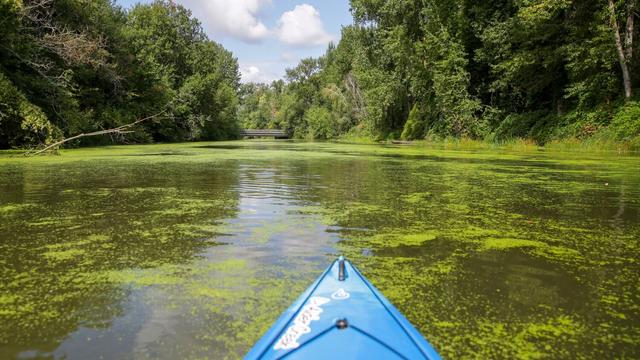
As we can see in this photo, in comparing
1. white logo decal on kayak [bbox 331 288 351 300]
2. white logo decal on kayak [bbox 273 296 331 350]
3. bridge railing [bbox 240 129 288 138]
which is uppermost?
white logo decal on kayak [bbox 331 288 351 300]

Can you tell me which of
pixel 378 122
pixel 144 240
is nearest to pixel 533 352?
pixel 144 240

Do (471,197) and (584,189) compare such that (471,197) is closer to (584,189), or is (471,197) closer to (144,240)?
(584,189)

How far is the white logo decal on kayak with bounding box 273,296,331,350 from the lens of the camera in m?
1.88

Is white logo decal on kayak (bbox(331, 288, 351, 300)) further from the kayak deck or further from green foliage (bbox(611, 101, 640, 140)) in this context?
green foliage (bbox(611, 101, 640, 140))

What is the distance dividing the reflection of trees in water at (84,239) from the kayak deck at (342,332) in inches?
53.0

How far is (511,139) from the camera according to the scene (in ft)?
79.8

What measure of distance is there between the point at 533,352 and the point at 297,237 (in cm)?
280

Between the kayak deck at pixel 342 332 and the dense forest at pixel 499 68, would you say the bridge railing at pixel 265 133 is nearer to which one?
the dense forest at pixel 499 68

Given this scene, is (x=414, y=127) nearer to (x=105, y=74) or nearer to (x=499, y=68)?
Result: (x=499, y=68)

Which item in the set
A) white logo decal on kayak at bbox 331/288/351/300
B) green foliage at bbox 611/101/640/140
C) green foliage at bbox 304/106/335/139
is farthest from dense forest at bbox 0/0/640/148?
white logo decal on kayak at bbox 331/288/351/300

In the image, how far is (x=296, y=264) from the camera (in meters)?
4.00

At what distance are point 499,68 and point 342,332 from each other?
25.4 m

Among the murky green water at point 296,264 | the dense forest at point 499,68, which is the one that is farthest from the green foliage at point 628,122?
the murky green water at point 296,264

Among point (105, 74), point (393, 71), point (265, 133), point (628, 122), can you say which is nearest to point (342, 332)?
point (628, 122)
